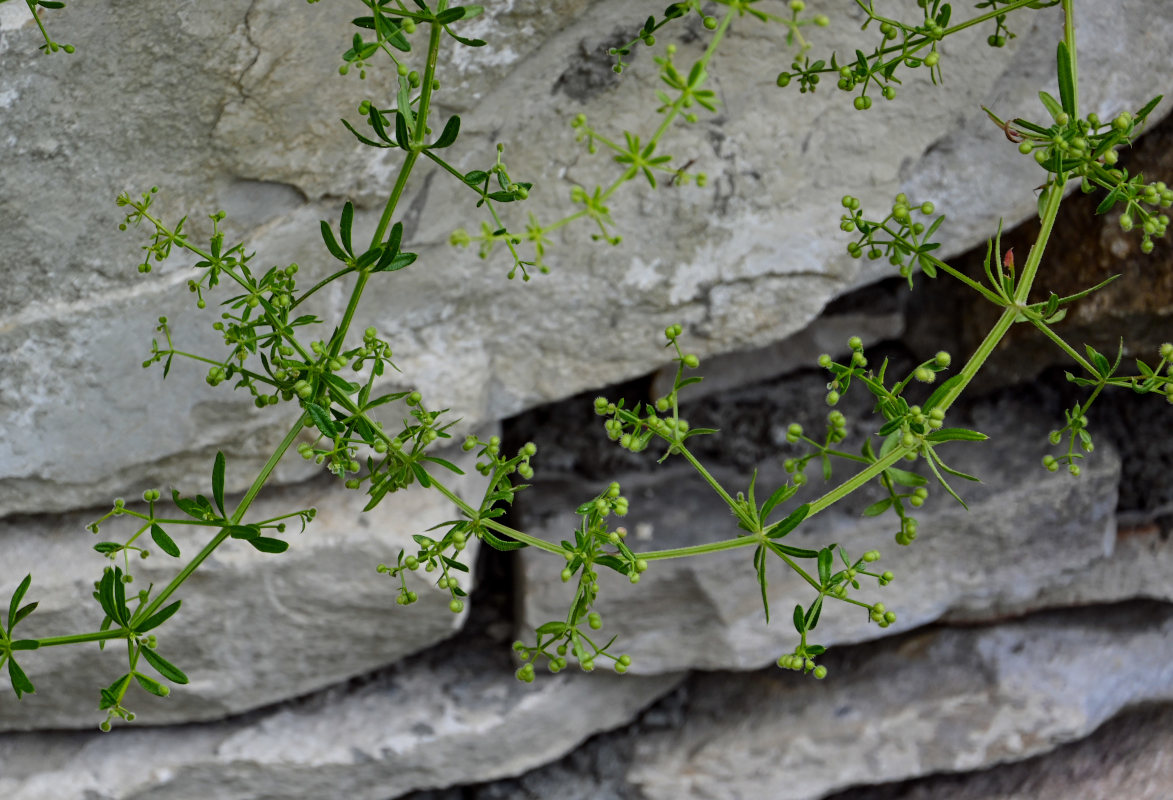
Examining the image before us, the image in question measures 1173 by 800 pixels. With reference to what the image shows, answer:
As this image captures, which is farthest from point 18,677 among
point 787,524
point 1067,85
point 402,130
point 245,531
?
point 1067,85

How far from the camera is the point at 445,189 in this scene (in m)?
1.35

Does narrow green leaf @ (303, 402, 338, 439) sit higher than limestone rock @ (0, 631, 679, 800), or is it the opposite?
narrow green leaf @ (303, 402, 338, 439)

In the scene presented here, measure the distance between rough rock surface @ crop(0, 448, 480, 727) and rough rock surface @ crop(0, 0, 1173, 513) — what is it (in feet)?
0.33

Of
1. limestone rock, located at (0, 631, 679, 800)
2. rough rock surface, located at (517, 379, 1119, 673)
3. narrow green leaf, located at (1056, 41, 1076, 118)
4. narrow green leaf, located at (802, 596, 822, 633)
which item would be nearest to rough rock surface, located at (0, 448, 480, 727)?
limestone rock, located at (0, 631, 679, 800)

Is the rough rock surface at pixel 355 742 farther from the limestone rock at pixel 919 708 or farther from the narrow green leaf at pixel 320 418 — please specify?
the narrow green leaf at pixel 320 418

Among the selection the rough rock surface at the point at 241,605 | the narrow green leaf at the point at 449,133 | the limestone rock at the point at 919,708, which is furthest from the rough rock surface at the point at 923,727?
the narrow green leaf at the point at 449,133

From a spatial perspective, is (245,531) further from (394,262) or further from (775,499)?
(775,499)

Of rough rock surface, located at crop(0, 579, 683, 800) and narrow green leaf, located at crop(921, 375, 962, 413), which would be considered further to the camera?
rough rock surface, located at crop(0, 579, 683, 800)

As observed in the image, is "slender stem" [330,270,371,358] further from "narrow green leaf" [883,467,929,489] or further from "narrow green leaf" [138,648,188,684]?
"narrow green leaf" [883,467,929,489]

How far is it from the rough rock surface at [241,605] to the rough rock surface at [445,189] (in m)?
0.10

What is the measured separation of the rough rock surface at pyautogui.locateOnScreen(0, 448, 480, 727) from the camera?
151 cm

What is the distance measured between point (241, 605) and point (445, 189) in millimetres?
708

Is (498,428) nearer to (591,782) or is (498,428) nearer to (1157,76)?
(591,782)

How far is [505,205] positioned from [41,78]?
559 millimetres
